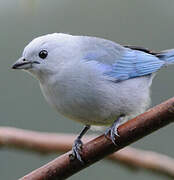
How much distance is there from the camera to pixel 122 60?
373 centimetres

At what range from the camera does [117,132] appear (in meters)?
2.82

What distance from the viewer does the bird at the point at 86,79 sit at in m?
3.21

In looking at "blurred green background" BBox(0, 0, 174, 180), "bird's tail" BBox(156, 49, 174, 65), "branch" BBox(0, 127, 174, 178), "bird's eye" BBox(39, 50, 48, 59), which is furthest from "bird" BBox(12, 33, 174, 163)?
"blurred green background" BBox(0, 0, 174, 180)

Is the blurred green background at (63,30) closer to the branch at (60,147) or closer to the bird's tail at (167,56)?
the branch at (60,147)

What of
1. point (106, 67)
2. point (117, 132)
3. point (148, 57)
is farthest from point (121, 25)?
point (117, 132)

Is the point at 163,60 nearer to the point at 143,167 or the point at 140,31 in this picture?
the point at 143,167

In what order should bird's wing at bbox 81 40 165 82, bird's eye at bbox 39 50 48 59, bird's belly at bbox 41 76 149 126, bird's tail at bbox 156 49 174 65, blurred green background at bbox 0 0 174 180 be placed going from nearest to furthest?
bird's belly at bbox 41 76 149 126
bird's eye at bbox 39 50 48 59
bird's wing at bbox 81 40 165 82
bird's tail at bbox 156 49 174 65
blurred green background at bbox 0 0 174 180

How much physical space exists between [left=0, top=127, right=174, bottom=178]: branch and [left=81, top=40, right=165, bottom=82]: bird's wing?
3.51 feet

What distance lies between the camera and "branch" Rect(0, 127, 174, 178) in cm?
431

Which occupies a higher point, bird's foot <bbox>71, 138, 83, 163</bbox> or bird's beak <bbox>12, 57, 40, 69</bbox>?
bird's beak <bbox>12, 57, 40, 69</bbox>

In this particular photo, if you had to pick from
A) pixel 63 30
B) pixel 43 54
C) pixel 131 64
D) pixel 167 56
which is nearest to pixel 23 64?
pixel 43 54

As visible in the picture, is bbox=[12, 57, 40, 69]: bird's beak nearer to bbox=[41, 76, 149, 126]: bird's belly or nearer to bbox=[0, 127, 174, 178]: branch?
bbox=[41, 76, 149, 126]: bird's belly

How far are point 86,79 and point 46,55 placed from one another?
36 cm

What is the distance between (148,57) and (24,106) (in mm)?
2140
